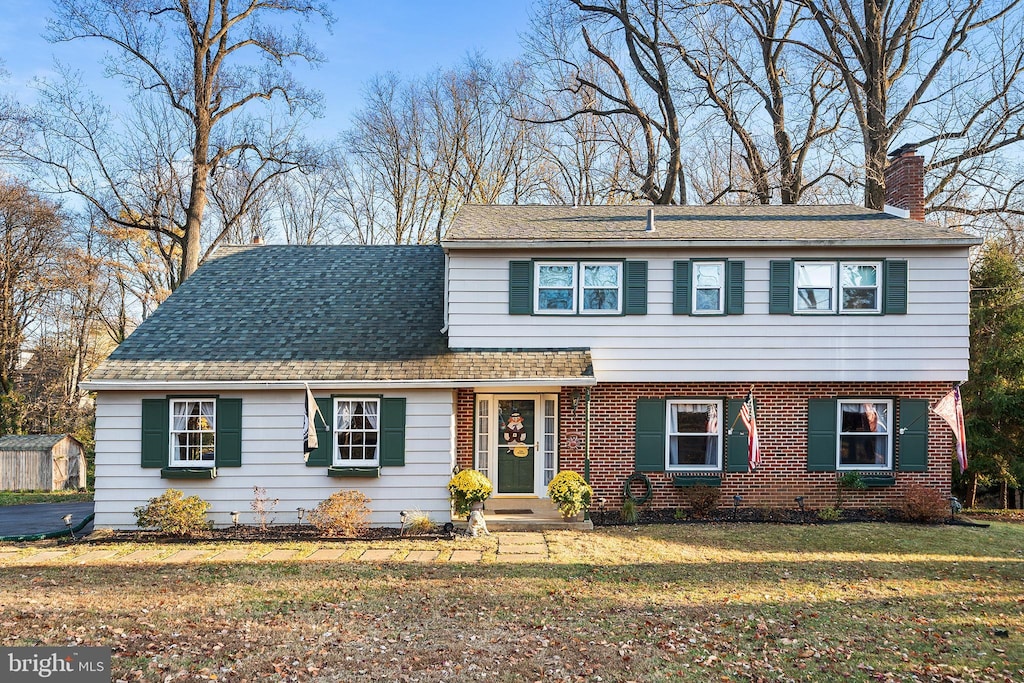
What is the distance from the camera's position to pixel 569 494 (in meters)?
12.2

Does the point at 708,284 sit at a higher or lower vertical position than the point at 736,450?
higher

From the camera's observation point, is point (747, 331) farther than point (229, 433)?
Yes

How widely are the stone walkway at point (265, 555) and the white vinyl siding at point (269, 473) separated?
127cm

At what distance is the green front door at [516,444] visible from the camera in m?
13.7

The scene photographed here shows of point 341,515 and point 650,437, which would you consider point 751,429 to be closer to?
point 650,437

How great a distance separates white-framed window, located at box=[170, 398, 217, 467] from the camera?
1274cm

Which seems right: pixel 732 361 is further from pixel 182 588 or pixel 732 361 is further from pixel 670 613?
pixel 182 588

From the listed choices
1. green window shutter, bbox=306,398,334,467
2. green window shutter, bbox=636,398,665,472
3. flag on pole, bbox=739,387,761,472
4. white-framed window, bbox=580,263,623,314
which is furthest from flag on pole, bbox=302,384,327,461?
flag on pole, bbox=739,387,761,472

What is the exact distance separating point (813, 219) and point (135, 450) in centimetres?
1461

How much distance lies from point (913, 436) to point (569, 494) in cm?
695

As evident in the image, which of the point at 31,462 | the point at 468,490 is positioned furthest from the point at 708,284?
the point at 31,462

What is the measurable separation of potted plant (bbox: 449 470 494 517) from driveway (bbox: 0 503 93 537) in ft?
23.5

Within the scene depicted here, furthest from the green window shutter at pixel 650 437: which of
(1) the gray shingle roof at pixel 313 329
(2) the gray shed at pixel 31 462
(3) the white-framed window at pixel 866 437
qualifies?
(2) the gray shed at pixel 31 462

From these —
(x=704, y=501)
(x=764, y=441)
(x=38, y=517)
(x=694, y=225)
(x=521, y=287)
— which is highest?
(x=694, y=225)
